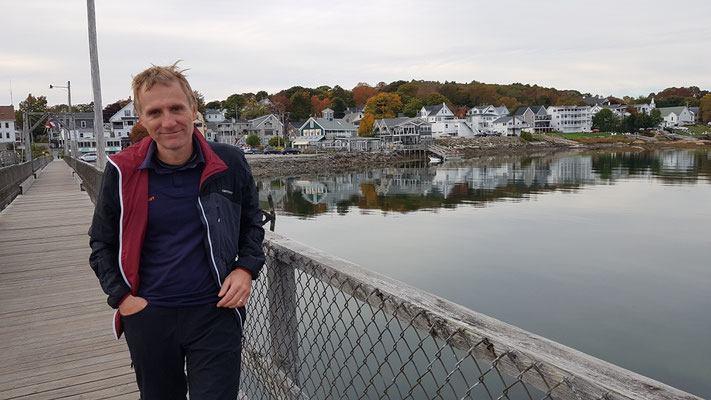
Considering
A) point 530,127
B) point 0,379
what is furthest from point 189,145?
point 530,127

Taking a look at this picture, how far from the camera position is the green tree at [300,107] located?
103 m

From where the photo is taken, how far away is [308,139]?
82.4 m

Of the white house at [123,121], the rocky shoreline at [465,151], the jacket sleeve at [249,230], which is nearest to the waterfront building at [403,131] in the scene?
the rocky shoreline at [465,151]

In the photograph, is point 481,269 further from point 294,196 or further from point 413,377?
point 294,196

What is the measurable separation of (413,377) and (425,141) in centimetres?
7765

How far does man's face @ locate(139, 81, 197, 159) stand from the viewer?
80.7 inches

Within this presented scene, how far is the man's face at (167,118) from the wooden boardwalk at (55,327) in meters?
2.29

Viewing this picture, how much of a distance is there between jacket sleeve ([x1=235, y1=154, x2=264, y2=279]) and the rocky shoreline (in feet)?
155

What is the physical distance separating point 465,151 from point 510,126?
2842 cm

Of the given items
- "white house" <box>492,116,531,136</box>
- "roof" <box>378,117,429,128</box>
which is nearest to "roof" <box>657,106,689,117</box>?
"white house" <box>492,116,531,136</box>

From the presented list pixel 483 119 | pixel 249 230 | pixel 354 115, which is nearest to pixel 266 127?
pixel 354 115

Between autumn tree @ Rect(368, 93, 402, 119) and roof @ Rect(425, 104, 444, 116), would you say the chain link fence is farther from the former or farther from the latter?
roof @ Rect(425, 104, 444, 116)

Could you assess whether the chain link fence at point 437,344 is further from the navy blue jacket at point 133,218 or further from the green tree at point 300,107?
the green tree at point 300,107

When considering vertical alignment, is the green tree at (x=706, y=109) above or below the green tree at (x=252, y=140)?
above
